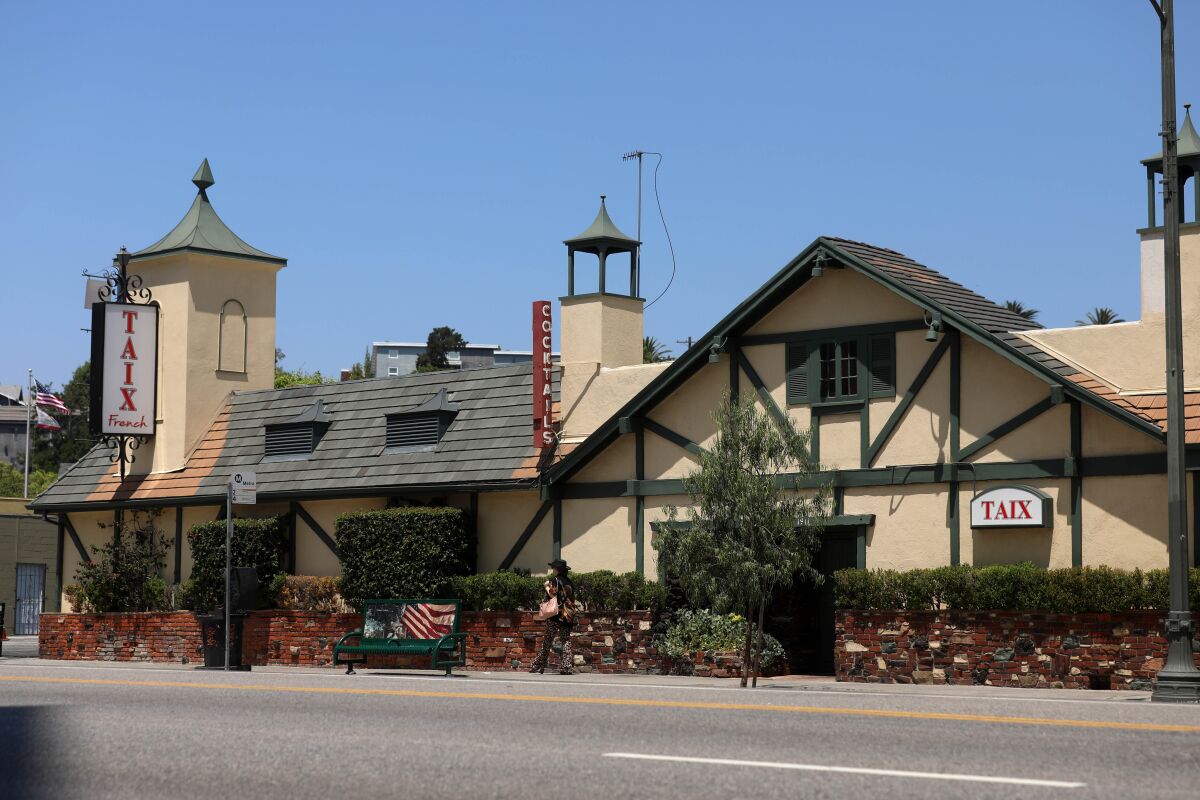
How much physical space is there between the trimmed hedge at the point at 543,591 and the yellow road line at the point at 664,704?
7.96 m

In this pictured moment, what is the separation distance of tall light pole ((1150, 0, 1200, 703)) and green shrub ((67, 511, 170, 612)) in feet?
69.9

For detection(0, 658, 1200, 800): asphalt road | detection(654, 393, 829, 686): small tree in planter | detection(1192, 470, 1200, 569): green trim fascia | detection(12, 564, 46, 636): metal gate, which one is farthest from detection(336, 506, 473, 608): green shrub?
detection(12, 564, 46, 636): metal gate

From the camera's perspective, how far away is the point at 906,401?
75.7 ft

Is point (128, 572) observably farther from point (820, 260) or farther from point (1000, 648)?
point (1000, 648)

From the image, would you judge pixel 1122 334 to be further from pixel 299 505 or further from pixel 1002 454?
pixel 299 505

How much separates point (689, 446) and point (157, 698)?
11325 mm

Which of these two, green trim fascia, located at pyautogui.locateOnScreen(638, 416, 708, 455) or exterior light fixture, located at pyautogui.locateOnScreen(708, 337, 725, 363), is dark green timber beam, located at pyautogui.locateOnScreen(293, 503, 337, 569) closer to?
green trim fascia, located at pyautogui.locateOnScreen(638, 416, 708, 455)

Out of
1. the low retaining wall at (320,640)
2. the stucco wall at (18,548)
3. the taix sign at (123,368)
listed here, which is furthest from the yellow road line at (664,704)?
the stucco wall at (18,548)

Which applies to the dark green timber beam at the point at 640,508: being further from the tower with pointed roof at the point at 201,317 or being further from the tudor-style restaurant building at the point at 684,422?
the tower with pointed roof at the point at 201,317

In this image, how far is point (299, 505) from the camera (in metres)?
30.9

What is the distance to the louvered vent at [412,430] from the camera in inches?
1174

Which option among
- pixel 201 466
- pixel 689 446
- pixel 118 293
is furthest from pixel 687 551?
pixel 118 293

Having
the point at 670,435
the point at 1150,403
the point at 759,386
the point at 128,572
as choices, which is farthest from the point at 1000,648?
the point at 128,572

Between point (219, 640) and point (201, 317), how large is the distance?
966 centimetres
